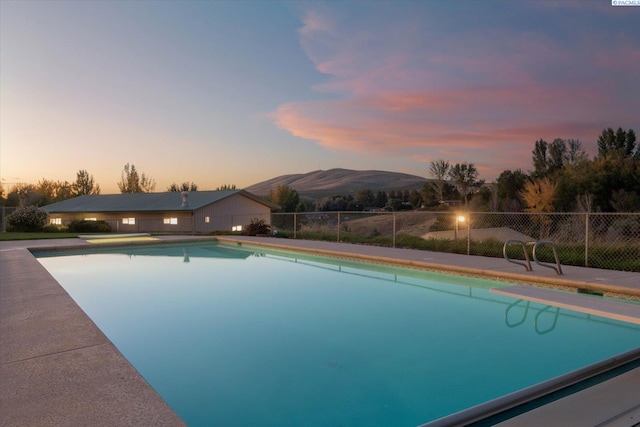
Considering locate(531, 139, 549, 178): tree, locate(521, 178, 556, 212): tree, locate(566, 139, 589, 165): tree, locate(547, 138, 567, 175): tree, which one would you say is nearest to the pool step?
locate(521, 178, 556, 212): tree

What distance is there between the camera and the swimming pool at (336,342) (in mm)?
3174

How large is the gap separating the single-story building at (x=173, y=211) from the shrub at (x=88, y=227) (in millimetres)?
2884

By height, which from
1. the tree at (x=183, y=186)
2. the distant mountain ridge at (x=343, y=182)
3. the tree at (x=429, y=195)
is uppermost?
the distant mountain ridge at (x=343, y=182)

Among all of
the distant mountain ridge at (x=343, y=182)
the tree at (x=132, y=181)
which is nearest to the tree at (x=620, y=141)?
the distant mountain ridge at (x=343, y=182)

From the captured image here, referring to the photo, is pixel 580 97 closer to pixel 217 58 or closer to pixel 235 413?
pixel 217 58

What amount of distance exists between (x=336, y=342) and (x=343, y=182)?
6726cm

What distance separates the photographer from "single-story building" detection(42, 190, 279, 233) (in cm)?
2759

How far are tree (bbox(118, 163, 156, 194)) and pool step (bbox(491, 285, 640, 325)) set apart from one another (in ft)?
162

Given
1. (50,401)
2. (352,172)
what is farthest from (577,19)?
(352,172)

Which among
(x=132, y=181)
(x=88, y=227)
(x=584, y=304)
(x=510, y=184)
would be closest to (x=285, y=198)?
(x=132, y=181)

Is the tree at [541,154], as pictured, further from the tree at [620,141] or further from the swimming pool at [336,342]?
the swimming pool at [336,342]

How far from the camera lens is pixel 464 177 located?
4028 cm

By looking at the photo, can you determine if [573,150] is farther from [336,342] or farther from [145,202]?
[336,342]

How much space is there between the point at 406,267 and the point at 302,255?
388 cm
